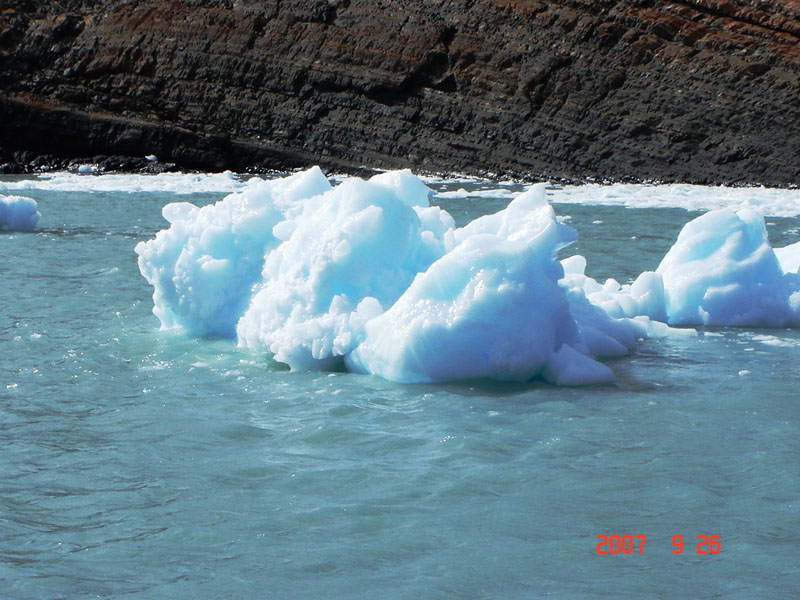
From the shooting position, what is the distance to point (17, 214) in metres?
10.9

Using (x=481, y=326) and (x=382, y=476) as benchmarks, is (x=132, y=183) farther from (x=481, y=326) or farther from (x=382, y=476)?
(x=382, y=476)

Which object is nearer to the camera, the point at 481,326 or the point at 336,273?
the point at 481,326

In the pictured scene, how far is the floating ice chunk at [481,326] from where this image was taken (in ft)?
16.4

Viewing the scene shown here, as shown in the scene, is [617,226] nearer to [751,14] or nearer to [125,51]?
[751,14]

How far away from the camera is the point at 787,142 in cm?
1769

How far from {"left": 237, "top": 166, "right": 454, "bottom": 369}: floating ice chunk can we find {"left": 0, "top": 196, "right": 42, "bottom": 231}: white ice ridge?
18.9ft

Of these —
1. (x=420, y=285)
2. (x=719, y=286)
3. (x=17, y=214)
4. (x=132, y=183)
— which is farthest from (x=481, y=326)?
(x=132, y=183)

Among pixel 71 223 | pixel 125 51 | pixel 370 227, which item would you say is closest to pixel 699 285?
pixel 370 227

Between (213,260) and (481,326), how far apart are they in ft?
6.08

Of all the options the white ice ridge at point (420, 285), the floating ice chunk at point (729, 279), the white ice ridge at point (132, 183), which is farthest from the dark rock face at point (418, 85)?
the white ice ridge at point (420, 285)

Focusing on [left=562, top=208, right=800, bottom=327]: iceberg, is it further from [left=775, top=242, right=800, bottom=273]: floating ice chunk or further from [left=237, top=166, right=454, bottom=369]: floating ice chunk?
[left=237, top=166, right=454, bottom=369]: floating ice chunk

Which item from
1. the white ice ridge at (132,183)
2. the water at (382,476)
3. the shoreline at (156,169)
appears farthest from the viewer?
the shoreline at (156,169)
